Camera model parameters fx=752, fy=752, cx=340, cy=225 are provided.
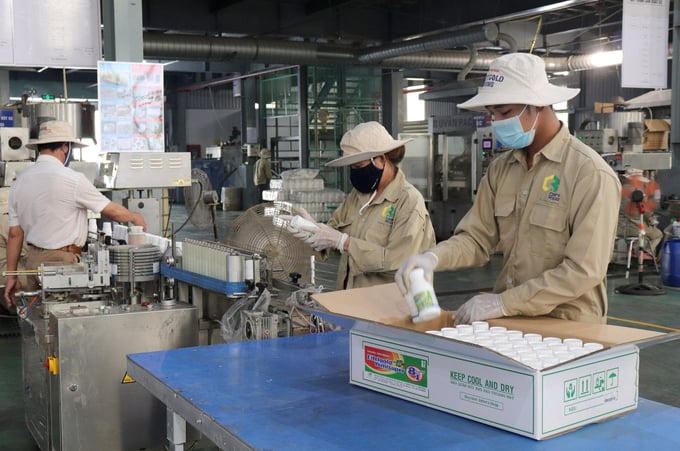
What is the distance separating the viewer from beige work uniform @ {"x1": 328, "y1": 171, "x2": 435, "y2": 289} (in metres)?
3.12

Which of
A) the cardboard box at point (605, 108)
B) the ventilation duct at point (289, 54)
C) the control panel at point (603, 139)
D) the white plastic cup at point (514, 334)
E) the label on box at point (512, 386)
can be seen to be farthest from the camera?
the ventilation duct at point (289, 54)

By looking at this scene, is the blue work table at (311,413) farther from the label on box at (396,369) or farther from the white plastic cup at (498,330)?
the white plastic cup at (498,330)

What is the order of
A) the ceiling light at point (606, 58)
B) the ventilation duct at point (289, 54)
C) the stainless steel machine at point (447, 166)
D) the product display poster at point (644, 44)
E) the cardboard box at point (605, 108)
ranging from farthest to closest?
the stainless steel machine at point (447, 166) < the ceiling light at point (606, 58) < the ventilation duct at point (289, 54) < the cardboard box at point (605, 108) < the product display poster at point (644, 44)

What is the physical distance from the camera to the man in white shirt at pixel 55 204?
435cm

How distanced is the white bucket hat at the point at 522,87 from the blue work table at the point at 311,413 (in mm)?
892

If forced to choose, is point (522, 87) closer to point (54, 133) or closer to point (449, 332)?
point (449, 332)

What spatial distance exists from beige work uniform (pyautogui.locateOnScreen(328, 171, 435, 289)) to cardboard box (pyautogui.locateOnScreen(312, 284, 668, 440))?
95 cm

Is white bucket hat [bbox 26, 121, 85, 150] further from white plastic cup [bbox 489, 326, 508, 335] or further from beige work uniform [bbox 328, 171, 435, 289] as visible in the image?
white plastic cup [bbox 489, 326, 508, 335]

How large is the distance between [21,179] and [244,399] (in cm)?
305

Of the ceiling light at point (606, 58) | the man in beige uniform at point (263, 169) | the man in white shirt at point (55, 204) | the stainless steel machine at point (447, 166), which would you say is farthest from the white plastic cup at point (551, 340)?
the man in beige uniform at point (263, 169)

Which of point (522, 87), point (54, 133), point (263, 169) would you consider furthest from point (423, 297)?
point (263, 169)

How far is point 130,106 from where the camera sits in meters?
4.57

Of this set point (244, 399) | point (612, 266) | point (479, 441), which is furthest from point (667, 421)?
point (612, 266)

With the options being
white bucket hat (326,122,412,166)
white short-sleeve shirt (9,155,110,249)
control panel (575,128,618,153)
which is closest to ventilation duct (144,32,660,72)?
control panel (575,128,618,153)
